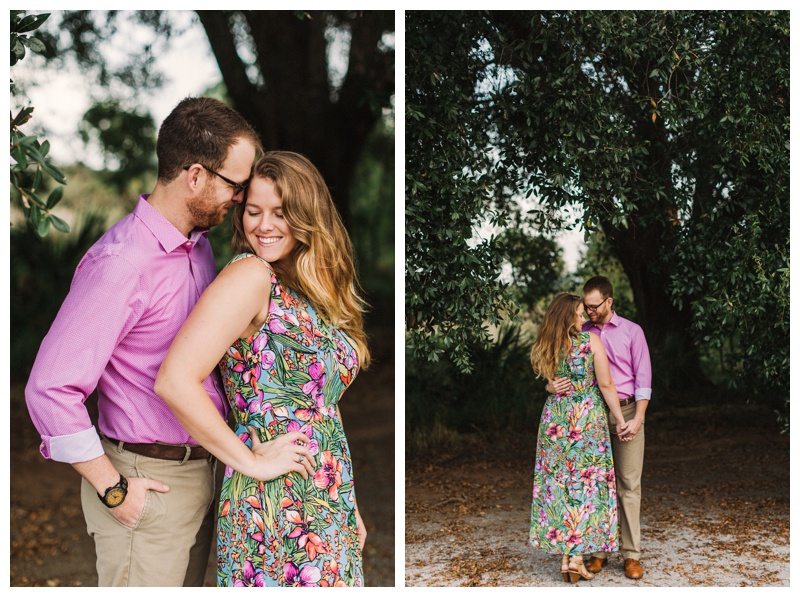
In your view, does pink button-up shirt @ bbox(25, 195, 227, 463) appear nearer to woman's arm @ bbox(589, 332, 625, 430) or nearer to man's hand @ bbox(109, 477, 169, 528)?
man's hand @ bbox(109, 477, 169, 528)

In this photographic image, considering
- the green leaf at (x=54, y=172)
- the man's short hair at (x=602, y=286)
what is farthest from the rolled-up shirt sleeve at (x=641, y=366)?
the green leaf at (x=54, y=172)

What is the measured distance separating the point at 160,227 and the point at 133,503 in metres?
0.71

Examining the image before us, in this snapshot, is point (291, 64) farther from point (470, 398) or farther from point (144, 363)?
point (144, 363)

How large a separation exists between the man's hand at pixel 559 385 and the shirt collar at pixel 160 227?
2.04 m

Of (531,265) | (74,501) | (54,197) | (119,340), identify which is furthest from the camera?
(74,501)

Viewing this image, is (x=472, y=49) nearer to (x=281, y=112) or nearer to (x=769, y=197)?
(x=769, y=197)

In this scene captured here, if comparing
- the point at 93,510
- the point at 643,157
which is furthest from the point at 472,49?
the point at 93,510

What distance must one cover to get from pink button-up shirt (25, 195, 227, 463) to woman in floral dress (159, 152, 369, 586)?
167mm

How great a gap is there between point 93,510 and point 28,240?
521 centimetres

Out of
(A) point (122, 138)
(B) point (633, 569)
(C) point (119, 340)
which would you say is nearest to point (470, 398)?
(B) point (633, 569)

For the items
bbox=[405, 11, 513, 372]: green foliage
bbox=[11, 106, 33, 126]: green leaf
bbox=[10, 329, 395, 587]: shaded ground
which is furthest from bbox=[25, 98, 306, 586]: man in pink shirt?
bbox=[10, 329, 395, 587]: shaded ground

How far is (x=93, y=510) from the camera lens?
1942 millimetres

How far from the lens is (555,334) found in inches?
133

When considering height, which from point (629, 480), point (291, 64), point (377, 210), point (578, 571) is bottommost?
point (578, 571)
